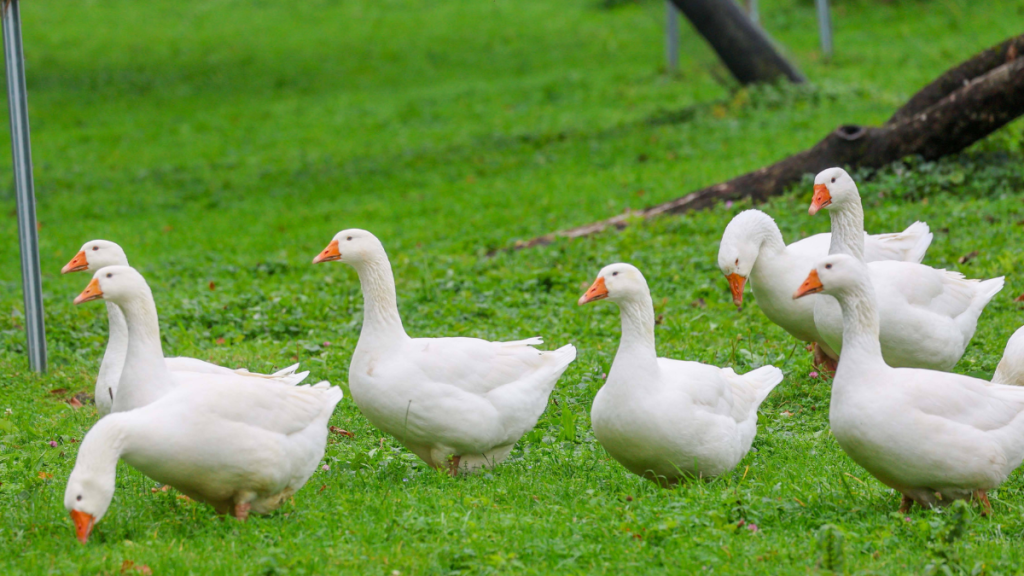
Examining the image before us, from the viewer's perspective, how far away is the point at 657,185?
1378cm

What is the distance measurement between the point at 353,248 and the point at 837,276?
106 inches

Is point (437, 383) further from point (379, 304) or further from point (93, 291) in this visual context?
point (93, 291)

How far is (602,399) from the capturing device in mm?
5312

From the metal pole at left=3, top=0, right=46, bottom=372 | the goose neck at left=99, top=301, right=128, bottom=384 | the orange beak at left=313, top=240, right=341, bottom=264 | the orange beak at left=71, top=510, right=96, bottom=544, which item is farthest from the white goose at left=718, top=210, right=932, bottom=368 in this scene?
the metal pole at left=3, top=0, right=46, bottom=372

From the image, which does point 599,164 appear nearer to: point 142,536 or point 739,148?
point 739,148

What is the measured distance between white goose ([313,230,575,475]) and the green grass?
263mm

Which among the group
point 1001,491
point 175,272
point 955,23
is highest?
point 955,23

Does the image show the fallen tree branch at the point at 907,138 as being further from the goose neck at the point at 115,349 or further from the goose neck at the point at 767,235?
the goose neck at the point at 115,349

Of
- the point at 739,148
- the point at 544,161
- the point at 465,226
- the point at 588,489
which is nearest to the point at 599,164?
the point at 544,161

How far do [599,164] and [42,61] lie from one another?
1754 centimetres

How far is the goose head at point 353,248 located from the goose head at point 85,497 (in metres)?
1.92

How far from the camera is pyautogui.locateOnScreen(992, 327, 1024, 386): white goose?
5719mm

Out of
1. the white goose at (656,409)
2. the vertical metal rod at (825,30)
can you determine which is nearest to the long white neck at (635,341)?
the white goose at (656,409)

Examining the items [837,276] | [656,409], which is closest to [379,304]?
[656,409]
